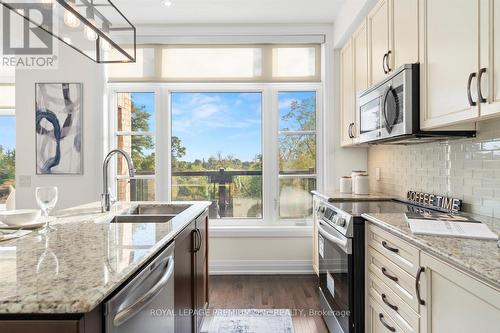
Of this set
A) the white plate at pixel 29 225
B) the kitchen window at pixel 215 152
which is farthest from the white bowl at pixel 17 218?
the kitchen window at pixel 215 152

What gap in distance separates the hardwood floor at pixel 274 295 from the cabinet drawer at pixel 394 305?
31.4 inches

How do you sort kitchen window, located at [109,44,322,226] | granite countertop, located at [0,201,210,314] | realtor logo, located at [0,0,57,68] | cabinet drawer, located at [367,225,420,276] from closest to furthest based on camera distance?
granite countertop, located at [0,201,210,314] → cabinet drawer, located at [367,225,420,276] → realtor logo, located at [0,0,57,68] → kitchen window, located at [109,44,322,226]

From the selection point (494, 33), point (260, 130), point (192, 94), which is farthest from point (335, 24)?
point (494, 33)

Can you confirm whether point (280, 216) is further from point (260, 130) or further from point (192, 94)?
point (192, 94)

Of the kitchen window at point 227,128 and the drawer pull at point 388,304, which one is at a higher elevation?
the kitchen window at point 227,128

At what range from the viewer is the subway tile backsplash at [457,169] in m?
1.58

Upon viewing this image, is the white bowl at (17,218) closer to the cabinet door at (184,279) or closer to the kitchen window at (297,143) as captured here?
the cabinet door at (184,279)

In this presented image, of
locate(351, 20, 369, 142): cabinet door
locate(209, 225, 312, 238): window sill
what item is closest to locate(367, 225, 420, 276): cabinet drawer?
locate(351, 20, 369, 142): cabinet door

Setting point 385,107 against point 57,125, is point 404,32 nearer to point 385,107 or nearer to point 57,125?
point 385,107

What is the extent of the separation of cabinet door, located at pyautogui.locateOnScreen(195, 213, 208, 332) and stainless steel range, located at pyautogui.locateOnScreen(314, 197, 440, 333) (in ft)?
2.91

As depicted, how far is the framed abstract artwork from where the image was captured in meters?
3.34

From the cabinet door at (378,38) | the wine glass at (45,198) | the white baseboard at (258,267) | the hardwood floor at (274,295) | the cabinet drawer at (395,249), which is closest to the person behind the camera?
the cabinet drawer at (395,249)

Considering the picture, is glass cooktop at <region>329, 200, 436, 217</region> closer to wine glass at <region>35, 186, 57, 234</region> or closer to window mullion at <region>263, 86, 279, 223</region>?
window mullion at <region>263, 86, 279, 223</region>

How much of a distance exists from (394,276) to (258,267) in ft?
6.84
